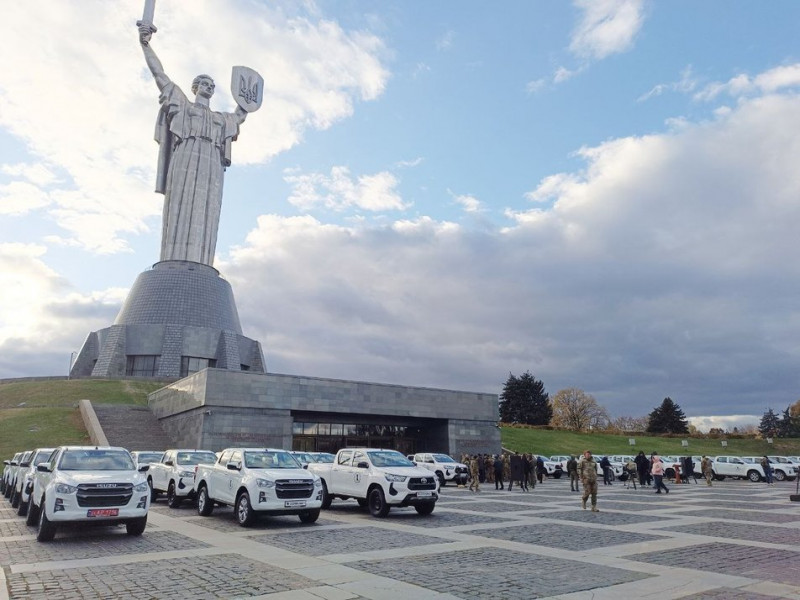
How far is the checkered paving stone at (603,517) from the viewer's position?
1445 centimetres

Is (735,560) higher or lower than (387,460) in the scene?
lower

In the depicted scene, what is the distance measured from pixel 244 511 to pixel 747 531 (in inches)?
456

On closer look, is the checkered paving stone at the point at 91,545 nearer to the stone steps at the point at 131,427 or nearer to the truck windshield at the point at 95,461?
the truck windshield at the point at 95,461

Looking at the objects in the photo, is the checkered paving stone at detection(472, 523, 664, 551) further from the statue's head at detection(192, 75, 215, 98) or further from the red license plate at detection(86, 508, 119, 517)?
the statue's head at detection(192, 75, 215, 98)

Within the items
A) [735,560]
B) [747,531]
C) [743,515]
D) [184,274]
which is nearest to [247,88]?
[184,274]

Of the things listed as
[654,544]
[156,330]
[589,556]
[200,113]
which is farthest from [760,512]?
[200,113]

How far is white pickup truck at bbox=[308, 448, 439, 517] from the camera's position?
1529cm

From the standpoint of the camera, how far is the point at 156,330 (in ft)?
179

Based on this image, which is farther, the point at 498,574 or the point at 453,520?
the point at 453,520

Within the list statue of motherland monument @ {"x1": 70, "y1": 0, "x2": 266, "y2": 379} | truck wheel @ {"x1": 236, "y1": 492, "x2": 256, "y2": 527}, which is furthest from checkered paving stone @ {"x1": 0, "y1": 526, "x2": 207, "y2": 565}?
statue of motherland monument @ {"x1": 70, "y1": 0, "x2": 266, "y2": 379}

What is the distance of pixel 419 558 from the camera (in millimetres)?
9539

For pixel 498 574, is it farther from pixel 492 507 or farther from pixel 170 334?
pixel 170 334

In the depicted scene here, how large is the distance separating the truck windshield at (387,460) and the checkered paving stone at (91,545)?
5.79m

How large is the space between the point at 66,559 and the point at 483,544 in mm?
7322
